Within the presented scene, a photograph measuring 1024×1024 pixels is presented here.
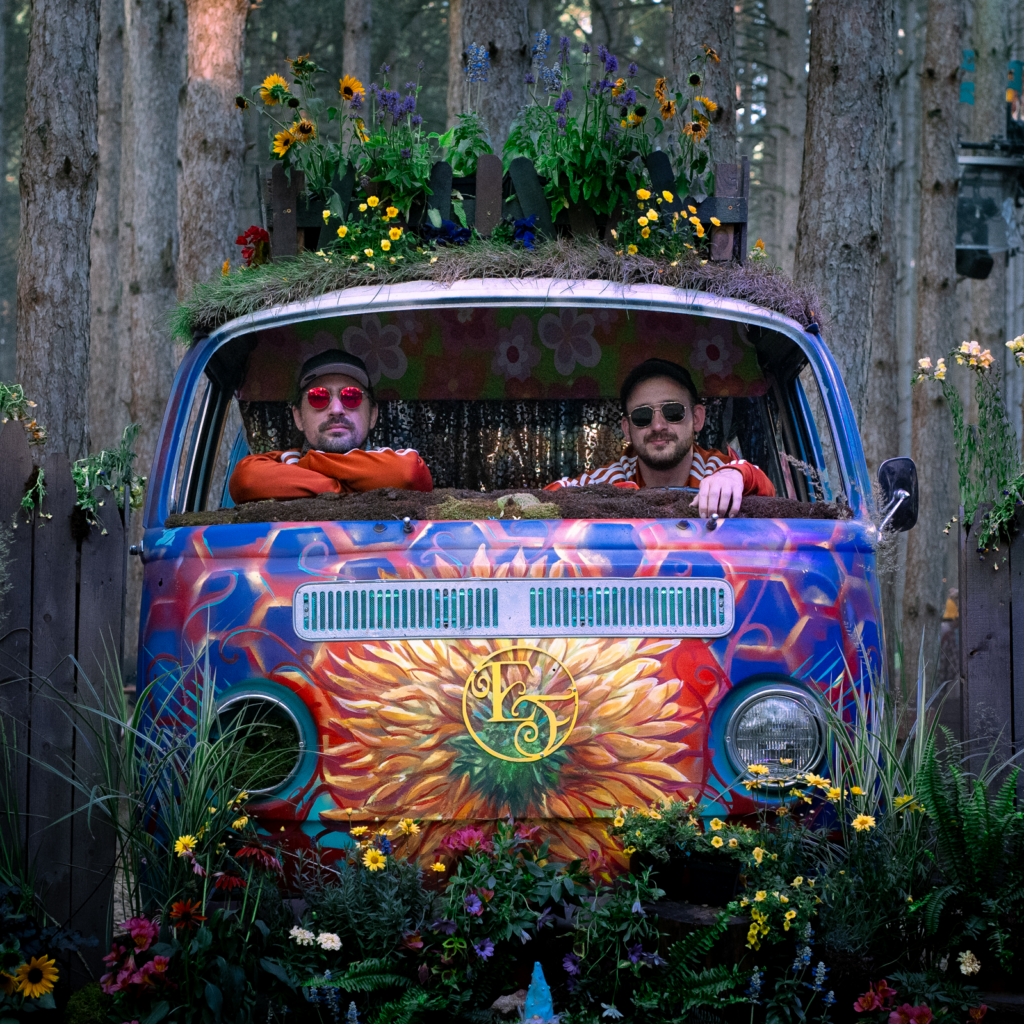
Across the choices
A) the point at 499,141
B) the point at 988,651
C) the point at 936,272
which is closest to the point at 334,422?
the point at 988,651

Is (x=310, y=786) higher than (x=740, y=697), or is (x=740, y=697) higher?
(x=740, y=697)

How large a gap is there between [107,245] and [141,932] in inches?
710

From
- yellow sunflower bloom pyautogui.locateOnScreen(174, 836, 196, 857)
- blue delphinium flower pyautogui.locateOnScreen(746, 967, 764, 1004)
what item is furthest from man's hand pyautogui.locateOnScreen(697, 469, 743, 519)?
yellow sunflower bloom pyautogui.locateOnScreen(174, 836, 196, 857)

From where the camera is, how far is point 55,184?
7.01 m

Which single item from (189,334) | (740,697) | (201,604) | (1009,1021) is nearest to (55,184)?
(189,334)

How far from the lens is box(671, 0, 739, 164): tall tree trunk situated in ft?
27.4

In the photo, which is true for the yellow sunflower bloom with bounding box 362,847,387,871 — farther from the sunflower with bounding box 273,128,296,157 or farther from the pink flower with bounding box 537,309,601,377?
the sunflower with bounding box 273,128,296,157

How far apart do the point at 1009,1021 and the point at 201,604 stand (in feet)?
7.89

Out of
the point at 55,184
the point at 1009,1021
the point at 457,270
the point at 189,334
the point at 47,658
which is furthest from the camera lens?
the point at 55,184

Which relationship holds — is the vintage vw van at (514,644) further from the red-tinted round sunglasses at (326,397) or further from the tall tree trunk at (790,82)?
the tall tree trunk at (790,82)

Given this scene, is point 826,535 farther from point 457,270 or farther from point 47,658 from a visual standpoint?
point 47,658

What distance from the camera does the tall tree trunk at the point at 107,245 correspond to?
691 inches

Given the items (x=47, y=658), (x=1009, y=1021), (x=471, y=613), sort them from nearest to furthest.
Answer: (x=1009, y=1021), (x=471, y=613), (x=47, y=658)

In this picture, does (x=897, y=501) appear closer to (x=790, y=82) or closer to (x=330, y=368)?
(x=330, y=368)
